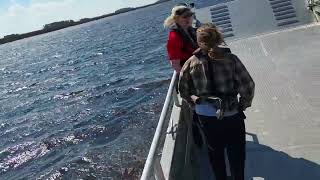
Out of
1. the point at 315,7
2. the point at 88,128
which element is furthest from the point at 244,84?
the point at 88,128

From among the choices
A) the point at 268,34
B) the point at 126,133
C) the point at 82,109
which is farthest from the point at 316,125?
→ the point at 82,109

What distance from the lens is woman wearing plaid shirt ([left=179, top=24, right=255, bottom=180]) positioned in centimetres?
407

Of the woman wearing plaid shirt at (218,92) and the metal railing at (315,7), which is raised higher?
the woman wearing plaid shirt at (218,92)

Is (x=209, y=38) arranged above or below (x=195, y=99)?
above

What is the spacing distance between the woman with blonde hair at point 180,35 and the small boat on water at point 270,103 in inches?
16.4

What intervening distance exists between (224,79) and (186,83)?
422 millimetres

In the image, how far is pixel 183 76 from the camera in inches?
173

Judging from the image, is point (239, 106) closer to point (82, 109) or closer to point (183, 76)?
point (183, 76)

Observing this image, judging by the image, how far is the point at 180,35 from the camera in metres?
5.49

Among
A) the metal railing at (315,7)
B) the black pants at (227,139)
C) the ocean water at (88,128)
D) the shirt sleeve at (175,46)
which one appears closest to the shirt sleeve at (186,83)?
the black pants at (227,139)

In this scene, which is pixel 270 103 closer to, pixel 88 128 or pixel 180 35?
pixel 180 35

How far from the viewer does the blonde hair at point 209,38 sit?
4008 millimetres

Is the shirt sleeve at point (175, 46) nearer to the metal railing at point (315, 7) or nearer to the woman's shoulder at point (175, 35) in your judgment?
the woman's shoulder at point (175, 35)

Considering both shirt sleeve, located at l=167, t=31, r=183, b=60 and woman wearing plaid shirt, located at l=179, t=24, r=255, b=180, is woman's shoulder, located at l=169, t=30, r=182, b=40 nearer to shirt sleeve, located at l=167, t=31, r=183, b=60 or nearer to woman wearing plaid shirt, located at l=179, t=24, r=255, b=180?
shirt sleeve, located at l=167, t=31, r=183, b=60
